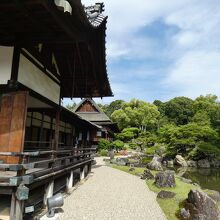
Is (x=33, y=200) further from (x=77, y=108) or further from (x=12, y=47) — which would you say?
(x=77, y=108)

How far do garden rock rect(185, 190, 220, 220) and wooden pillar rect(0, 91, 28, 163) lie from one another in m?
5.35

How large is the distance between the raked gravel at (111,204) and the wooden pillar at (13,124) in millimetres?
2367

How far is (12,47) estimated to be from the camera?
7.24 meters

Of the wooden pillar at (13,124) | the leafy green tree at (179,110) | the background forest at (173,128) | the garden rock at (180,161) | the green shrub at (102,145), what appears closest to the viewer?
the wooden pillar at (13,124)

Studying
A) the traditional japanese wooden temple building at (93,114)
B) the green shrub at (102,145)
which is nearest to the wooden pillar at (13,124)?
the green shrub at (102,145)

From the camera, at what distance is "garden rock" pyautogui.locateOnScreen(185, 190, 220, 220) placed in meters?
7.26

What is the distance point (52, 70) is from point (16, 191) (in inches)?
218

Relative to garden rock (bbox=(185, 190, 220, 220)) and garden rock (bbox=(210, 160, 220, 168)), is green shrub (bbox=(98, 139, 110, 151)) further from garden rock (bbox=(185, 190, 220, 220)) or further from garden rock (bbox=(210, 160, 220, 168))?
garden rock (bbox=(185, 190, 220, 220))

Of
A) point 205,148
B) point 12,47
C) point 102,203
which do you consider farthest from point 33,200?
point 205,148

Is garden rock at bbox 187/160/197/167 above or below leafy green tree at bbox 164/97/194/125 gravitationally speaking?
below

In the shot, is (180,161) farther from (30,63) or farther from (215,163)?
(30,63)

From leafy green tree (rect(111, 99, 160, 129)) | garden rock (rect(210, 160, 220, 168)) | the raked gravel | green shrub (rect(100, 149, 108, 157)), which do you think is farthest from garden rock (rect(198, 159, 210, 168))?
leafy green tree (rect(111, 99, 160, 129))

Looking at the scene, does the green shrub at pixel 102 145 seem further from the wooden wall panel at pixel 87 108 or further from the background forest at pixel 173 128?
the wooden wall panel at pixel 87 108

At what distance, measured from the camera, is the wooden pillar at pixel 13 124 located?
6551 mm
